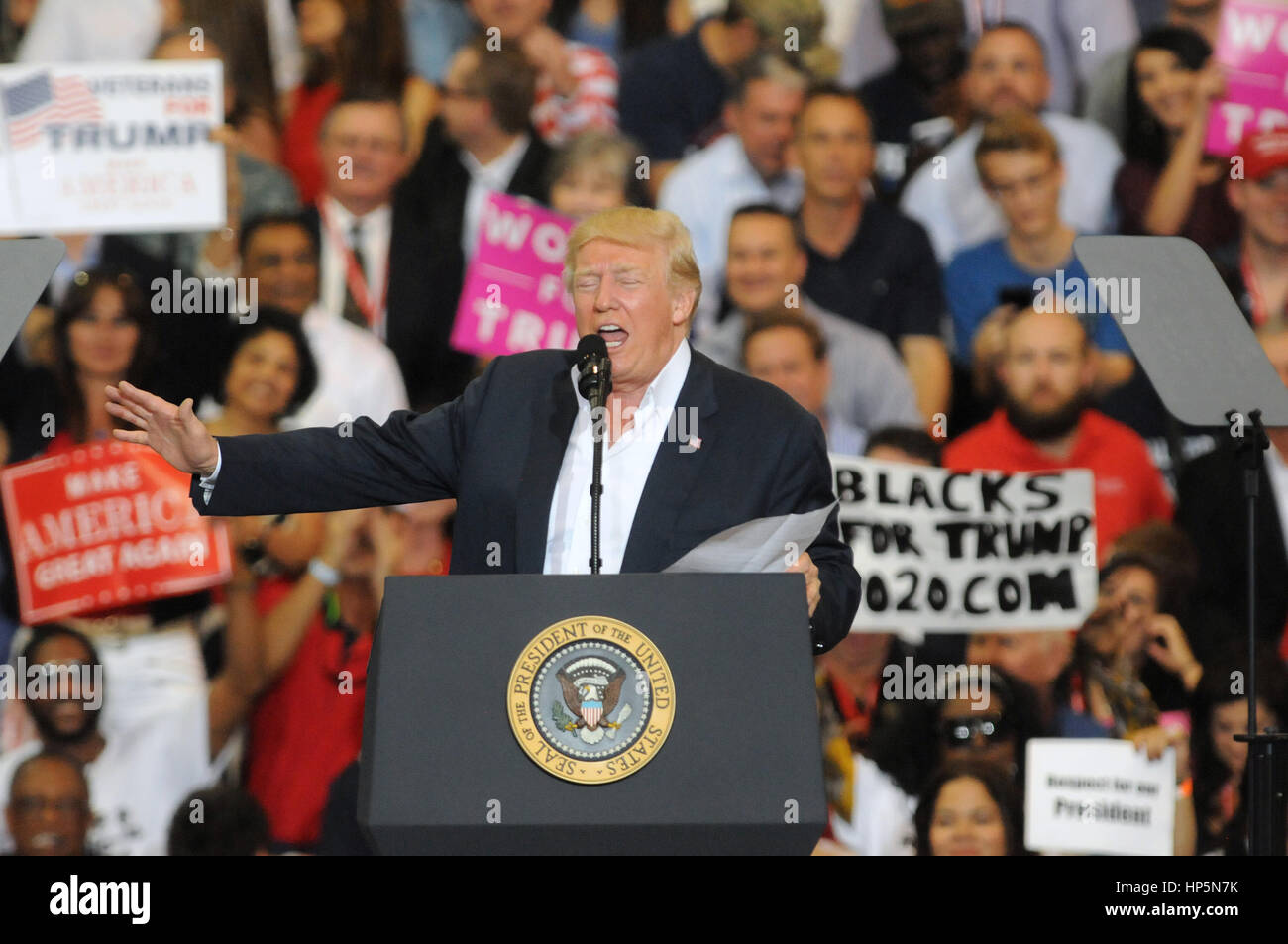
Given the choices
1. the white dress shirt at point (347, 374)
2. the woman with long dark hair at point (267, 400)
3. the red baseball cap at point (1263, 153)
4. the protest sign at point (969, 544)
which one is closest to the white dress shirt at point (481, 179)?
the white dress shirt at point (347, 374)

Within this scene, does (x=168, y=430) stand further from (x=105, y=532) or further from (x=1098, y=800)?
(x=1098, y=800)

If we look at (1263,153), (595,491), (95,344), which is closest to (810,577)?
(595,491)

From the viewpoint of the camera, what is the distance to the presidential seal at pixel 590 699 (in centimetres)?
230

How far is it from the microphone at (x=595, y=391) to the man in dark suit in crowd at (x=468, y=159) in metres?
3.43

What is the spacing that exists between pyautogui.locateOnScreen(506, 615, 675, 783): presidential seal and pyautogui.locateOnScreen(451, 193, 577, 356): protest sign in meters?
3.81

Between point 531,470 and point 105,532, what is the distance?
3.48 metres

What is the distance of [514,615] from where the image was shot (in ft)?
7.74

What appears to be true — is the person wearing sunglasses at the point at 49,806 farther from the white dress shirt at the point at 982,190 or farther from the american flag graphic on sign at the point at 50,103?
the white dress shirt at the point at 982,190

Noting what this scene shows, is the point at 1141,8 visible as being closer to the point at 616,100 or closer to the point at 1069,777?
the point at 616,100

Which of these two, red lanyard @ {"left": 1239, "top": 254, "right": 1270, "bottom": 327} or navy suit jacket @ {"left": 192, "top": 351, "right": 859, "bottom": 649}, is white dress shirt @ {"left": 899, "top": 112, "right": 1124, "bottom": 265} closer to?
red lanyard @ {"left": 1239, "top": 254, "right": 1270, "bottom": 327}

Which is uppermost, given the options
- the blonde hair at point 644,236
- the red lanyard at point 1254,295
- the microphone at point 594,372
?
the red lanyard at point 1254,295

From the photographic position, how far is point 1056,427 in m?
6.13

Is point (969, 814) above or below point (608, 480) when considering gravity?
below

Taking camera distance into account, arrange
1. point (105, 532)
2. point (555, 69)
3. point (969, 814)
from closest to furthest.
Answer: point (969, 814) < point (105, 532) < point (555, 69)
